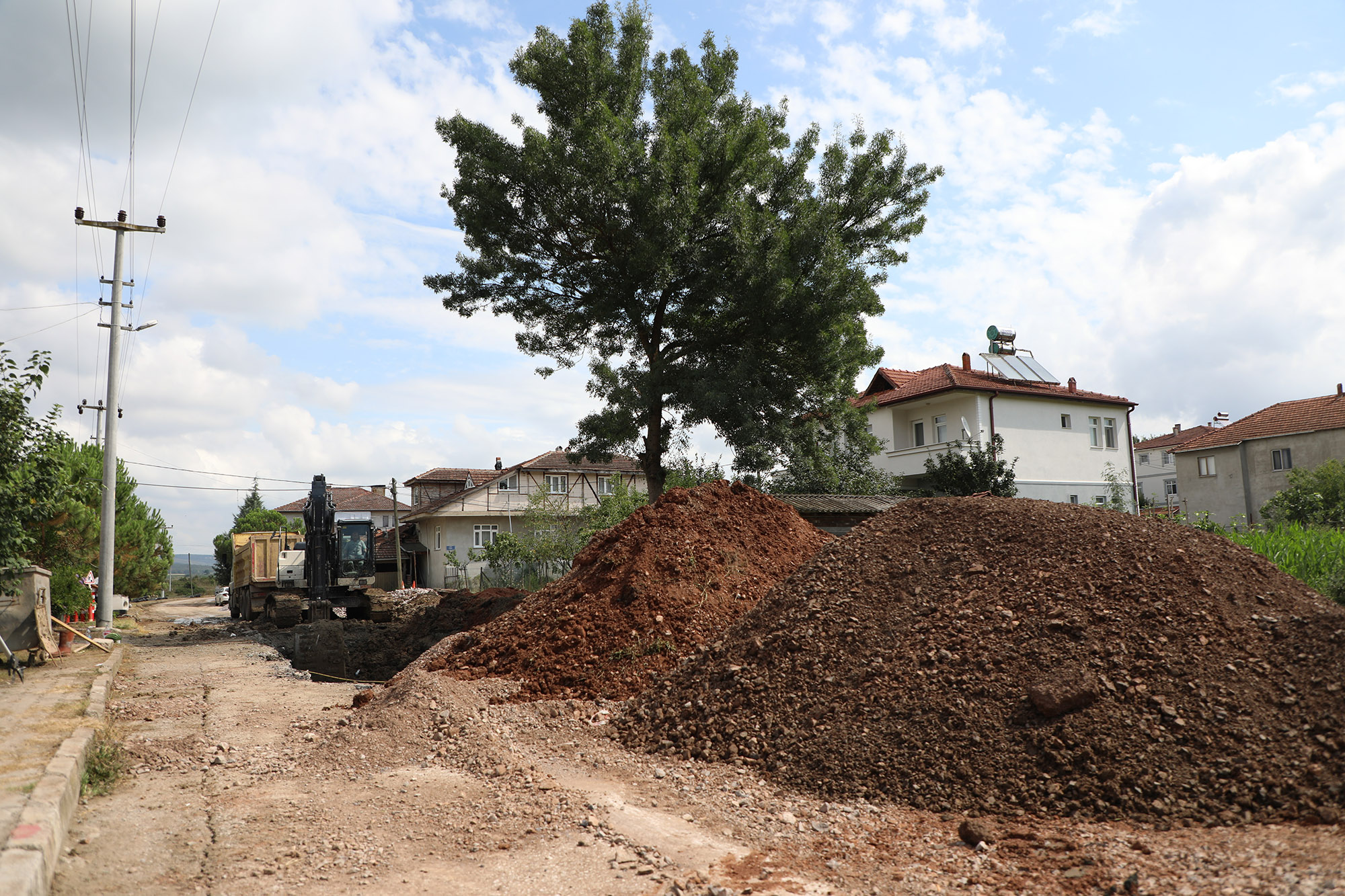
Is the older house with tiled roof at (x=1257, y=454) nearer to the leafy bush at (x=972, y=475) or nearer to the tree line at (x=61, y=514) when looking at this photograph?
the leafy bush at (x=972, y=475)

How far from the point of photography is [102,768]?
6.08 metres

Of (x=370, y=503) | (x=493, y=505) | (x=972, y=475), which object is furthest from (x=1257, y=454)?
(x=370, y=503)

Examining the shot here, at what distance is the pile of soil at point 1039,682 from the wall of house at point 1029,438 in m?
22.3

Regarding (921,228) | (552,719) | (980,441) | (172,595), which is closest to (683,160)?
(921,228)

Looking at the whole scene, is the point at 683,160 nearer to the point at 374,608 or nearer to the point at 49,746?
the point at 49,746

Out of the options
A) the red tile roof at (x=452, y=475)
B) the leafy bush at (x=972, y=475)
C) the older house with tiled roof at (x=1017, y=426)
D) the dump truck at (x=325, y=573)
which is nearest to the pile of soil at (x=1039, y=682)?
the leafy bush at (x=972, y=475)

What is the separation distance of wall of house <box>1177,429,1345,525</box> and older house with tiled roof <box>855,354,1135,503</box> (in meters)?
6.67

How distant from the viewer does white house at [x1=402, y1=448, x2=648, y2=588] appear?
43188 mm

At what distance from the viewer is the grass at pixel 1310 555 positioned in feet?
34.5

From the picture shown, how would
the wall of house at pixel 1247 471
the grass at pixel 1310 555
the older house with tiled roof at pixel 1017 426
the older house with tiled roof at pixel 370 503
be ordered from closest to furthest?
the grass at pixel 1310 555 → the older house with tiled roof at pixel 1017 426 → the wall of house at pixel 1247 471 → the older house with tiled roof at pixel 370 503

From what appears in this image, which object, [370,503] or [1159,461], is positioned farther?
[370,503]

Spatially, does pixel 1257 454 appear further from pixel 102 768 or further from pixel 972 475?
pixel 102 768

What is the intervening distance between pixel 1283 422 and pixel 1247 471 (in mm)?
2545

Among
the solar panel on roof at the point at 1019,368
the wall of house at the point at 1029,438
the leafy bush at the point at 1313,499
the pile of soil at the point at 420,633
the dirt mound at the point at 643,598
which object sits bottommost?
the pile of soil at the point at 420,633
